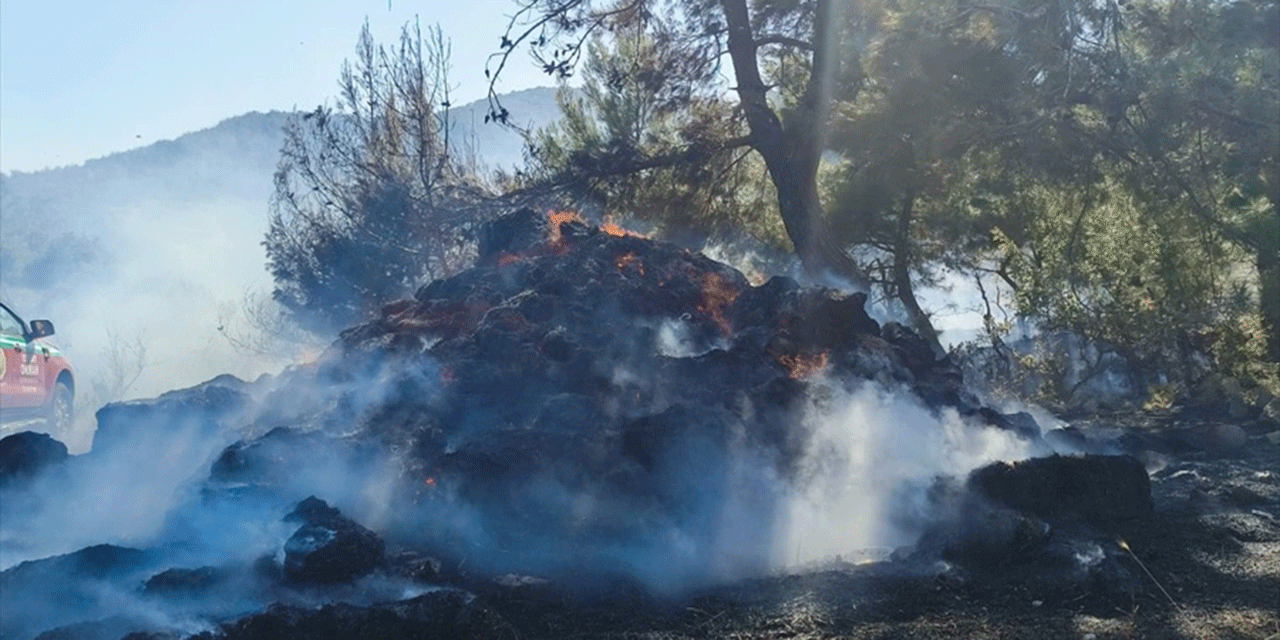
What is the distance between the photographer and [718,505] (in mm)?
5895

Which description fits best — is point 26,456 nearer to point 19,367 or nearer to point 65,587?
point 65,587

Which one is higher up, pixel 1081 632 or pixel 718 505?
pixel 718 505

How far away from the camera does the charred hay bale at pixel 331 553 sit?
477cm

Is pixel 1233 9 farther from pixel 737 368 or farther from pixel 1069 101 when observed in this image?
pixel 737 368

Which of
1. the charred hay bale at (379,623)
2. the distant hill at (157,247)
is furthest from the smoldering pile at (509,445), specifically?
the distant hill at (157,247)

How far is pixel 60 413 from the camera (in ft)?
39.0

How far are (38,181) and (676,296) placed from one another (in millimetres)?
77423

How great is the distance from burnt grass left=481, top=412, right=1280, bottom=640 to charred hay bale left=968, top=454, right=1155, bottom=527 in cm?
23

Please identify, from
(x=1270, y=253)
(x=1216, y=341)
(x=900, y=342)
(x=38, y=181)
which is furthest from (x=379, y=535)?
(x=38, y=181)

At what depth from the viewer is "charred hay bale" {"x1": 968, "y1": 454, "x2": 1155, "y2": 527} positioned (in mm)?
5852

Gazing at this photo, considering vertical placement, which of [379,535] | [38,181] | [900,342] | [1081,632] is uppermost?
[38,181]

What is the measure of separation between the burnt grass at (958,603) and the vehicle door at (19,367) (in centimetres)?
806

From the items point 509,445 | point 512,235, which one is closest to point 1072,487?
point 509,445

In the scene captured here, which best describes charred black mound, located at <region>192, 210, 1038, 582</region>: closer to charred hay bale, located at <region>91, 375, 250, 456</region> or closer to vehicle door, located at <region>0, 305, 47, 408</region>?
charred hay bale, located at <region>91, 375, 250, 456</region>
